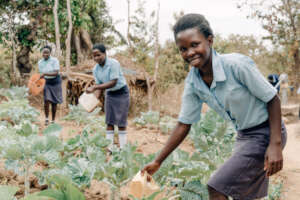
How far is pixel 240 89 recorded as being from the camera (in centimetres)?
149

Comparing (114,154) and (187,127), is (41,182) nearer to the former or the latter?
(114,154)

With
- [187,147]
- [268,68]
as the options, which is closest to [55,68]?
[187,147]

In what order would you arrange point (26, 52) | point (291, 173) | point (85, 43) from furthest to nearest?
point (85, 43) → point (26, 52) → point (291, 173)

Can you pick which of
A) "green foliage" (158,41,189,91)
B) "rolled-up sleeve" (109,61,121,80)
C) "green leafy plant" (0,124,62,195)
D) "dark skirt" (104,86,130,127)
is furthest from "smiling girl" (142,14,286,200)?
"green foliage" (158,41,189,91)

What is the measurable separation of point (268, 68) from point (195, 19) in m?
16.3

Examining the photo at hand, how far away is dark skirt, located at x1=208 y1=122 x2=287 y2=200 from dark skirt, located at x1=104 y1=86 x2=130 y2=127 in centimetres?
232

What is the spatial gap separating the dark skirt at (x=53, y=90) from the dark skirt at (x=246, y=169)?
14.5ft

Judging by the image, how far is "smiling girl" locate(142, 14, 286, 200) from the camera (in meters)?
1.43

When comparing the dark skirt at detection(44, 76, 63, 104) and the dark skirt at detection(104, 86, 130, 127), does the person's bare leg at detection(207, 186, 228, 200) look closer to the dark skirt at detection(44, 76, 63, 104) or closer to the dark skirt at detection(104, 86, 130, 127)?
the dark skirt at detection(104, 86, 130, 127)

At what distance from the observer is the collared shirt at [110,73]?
11.8ft

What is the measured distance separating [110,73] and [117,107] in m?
0.43

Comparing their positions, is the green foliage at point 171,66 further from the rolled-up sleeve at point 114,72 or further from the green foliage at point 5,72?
the rolled-up sleeve at point 114,72

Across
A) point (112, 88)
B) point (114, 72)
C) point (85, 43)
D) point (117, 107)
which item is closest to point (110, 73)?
point (114, 72)

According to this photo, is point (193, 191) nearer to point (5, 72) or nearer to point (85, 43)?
point (5, 72)
